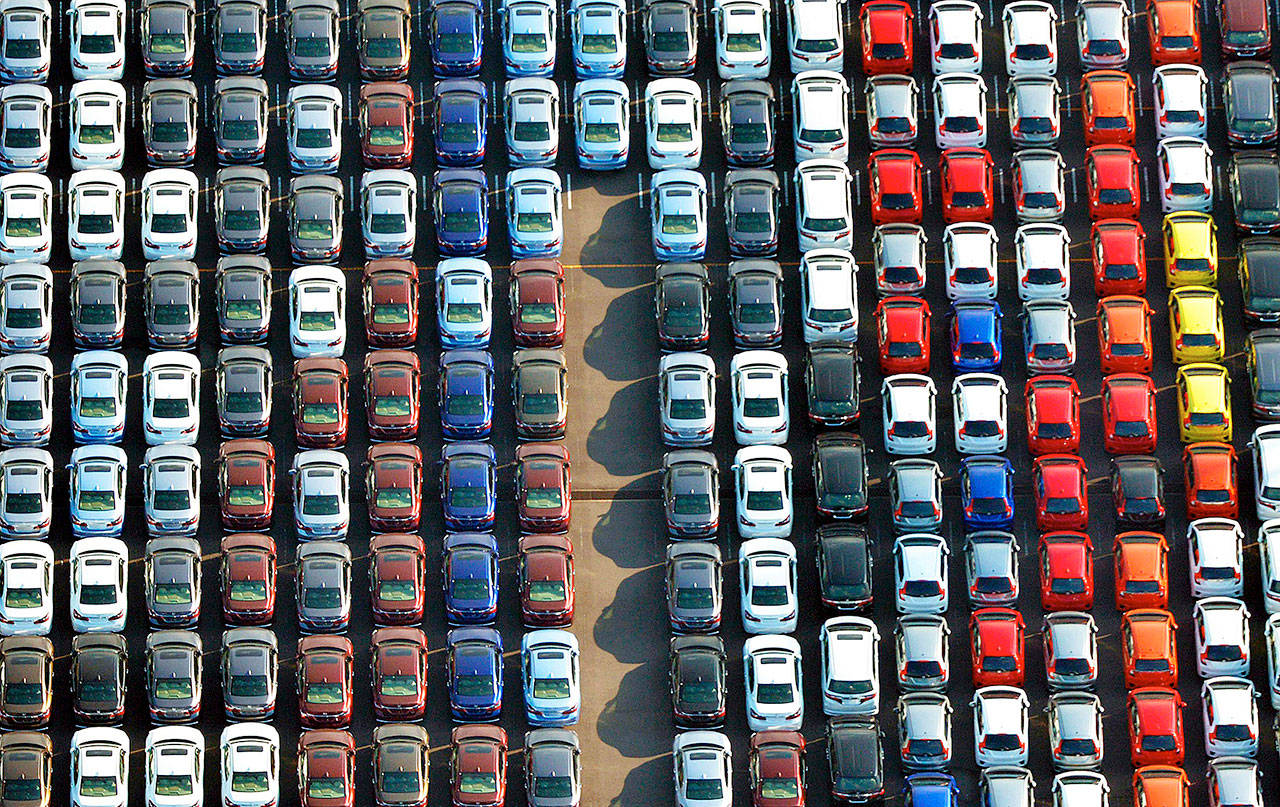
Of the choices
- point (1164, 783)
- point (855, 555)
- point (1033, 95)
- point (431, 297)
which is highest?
point (1033, 95)

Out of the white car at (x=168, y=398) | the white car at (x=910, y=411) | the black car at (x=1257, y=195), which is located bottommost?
the white car at (x=910, y=411)

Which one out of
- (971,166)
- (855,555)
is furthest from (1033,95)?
(855,555)

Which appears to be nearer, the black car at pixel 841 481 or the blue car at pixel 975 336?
the black car at pixel 841 481

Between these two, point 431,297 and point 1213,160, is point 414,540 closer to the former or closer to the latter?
point 431,297

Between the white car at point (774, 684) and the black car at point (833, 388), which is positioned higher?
the black car at point (833, 388)

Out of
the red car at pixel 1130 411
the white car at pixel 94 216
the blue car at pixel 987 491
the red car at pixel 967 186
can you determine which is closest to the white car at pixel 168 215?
the white car at pixel 94 216

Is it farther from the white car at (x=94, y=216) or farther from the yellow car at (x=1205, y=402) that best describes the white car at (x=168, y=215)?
the yellow car at (x=1205, y=402)

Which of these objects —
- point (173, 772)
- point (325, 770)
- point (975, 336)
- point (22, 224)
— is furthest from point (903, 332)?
point (22, 224)

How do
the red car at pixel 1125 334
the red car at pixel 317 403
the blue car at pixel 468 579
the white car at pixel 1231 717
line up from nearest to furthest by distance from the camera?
the white car at pixel 1231 717
the blue car at pixel 468 579
the red car at pixel 317 403
the red car at pixel 1125 334
